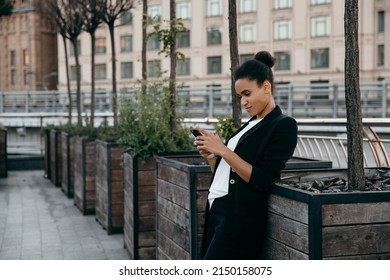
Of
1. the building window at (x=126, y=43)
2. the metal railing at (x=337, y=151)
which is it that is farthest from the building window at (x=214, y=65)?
the metal railing at (x=337, y=151)

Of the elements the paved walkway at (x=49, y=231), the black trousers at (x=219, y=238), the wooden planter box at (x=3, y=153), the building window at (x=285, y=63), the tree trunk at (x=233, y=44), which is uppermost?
the building window at (x=285, y=63)

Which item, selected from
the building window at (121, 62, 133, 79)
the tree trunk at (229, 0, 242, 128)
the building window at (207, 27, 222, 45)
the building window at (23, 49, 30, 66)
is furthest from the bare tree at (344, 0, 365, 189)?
the building window at (23, 49, 30, 66)

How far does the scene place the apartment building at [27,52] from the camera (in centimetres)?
6675

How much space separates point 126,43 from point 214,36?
8403 millimetres

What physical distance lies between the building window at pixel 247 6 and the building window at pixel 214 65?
3959 millimetres

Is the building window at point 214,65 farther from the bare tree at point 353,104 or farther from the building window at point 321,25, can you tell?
the bare tree at point 353,104

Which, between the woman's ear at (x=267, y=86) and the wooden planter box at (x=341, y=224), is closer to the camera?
the wooden planter box at (x=341, y=224)

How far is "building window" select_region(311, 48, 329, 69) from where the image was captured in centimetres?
4738

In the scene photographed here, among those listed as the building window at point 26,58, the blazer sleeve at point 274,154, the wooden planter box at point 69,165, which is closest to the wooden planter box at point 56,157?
the wooden planter box at point 69,165

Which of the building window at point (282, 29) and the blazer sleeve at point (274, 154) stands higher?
the building window at point (282, 29)

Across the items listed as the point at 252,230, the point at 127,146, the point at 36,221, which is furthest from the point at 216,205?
the point at 36,221

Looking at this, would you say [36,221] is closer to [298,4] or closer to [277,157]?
[277,157]

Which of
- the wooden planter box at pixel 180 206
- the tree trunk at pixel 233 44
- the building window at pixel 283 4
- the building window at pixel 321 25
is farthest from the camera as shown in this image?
the building window at pixel 283 4

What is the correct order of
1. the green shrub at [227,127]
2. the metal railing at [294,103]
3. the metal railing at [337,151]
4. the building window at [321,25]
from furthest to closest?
the building window at [321,25] < the metal railing at [294,103] < the metal railing at [337,151] < the green shrub at [227,127]
